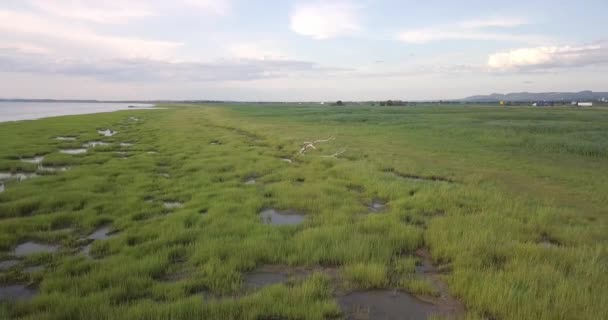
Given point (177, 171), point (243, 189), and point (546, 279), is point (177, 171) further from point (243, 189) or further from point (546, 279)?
point (546, 279)

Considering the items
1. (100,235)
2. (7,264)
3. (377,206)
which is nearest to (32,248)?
(7,264)

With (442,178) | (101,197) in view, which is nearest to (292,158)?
(442,178)

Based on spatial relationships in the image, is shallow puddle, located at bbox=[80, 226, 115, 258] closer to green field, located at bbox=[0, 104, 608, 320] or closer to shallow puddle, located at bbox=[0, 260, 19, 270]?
green field, located at bbox=[0, 104, 608, 320]

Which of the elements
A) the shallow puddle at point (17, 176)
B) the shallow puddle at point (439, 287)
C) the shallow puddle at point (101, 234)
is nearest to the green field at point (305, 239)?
the shallow puddle at point (439, 287)

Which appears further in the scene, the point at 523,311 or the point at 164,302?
the point at 164,302

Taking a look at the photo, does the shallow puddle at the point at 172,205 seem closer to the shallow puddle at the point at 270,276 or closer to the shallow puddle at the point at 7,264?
the shallow puddle at the point at 7,264

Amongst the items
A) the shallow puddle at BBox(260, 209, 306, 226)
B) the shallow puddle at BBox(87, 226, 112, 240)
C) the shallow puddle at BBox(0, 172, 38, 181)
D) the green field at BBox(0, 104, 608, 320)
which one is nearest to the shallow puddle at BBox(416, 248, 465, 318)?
the green field at BBox(0, 104, 608, 320)
